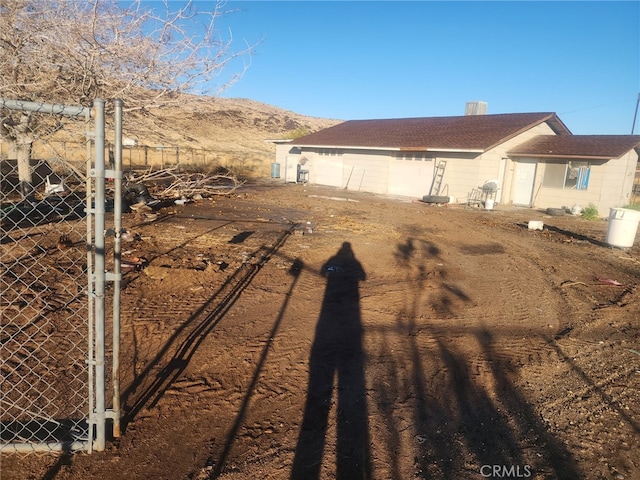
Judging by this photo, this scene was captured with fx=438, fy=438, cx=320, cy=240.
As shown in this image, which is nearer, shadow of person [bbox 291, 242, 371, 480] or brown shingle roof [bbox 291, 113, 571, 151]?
shadow of person [bbox 291, 242, 371, 480]

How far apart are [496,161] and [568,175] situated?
3.14m

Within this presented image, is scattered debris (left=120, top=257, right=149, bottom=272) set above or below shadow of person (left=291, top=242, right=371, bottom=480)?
above

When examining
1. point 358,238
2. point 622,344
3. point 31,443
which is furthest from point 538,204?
point 31,443

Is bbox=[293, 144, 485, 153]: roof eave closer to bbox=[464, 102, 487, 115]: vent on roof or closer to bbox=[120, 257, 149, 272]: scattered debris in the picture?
bbox=[464, 102, 487, 115]: vent on roof

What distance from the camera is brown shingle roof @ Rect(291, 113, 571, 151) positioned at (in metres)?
21.4

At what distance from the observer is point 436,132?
2514 cm

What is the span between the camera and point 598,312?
6.39 m

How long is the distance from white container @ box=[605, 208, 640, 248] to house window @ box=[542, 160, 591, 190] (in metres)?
9.02

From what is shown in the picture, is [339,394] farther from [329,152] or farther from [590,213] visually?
[329,152]

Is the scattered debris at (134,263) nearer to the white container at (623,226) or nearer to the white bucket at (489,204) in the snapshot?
the white container at (623,226)

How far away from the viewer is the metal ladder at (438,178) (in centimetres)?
2234


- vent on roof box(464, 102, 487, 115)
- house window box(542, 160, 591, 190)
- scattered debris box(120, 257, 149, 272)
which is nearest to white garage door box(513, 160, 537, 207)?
house window box(542, 160, 591, 190)

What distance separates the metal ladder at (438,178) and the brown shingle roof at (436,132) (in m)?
1.02

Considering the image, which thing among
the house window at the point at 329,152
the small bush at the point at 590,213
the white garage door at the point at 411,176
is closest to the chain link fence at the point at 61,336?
the small bush at the point at 590,213
